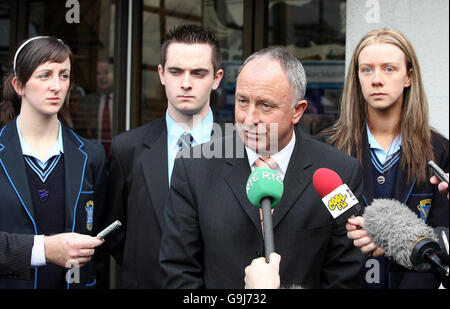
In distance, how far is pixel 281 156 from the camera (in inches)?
98.3

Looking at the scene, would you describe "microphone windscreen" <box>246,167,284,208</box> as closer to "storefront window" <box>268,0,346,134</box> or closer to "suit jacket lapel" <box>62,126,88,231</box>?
"suit jacket lapel" <box>62,126,88,231</box>

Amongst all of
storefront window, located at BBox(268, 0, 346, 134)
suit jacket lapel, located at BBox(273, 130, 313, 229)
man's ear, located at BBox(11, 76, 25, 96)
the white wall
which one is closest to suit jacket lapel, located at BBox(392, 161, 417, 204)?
suit jacket lapel, located at BBox(273, 130, 313, 229)

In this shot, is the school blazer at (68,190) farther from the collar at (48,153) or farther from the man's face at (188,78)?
the man's face at (188,78)

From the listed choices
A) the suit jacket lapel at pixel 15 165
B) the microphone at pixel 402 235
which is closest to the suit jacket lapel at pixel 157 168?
the suit jacket lapel at pixel 15 165

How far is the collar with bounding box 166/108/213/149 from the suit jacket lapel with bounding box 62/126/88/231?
18.2 inches

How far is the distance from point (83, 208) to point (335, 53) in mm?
3535

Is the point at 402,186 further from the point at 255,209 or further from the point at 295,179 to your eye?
the point at 255,209

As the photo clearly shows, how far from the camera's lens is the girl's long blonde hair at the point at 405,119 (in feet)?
10.2

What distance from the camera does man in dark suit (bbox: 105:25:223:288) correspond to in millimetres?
3205

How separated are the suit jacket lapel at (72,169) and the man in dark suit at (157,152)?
0.86 ft

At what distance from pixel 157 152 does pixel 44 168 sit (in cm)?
59

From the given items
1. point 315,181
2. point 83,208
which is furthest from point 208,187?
point 83,208

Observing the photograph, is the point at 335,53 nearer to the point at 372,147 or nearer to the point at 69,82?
the point at 372,147

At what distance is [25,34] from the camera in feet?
19.4
